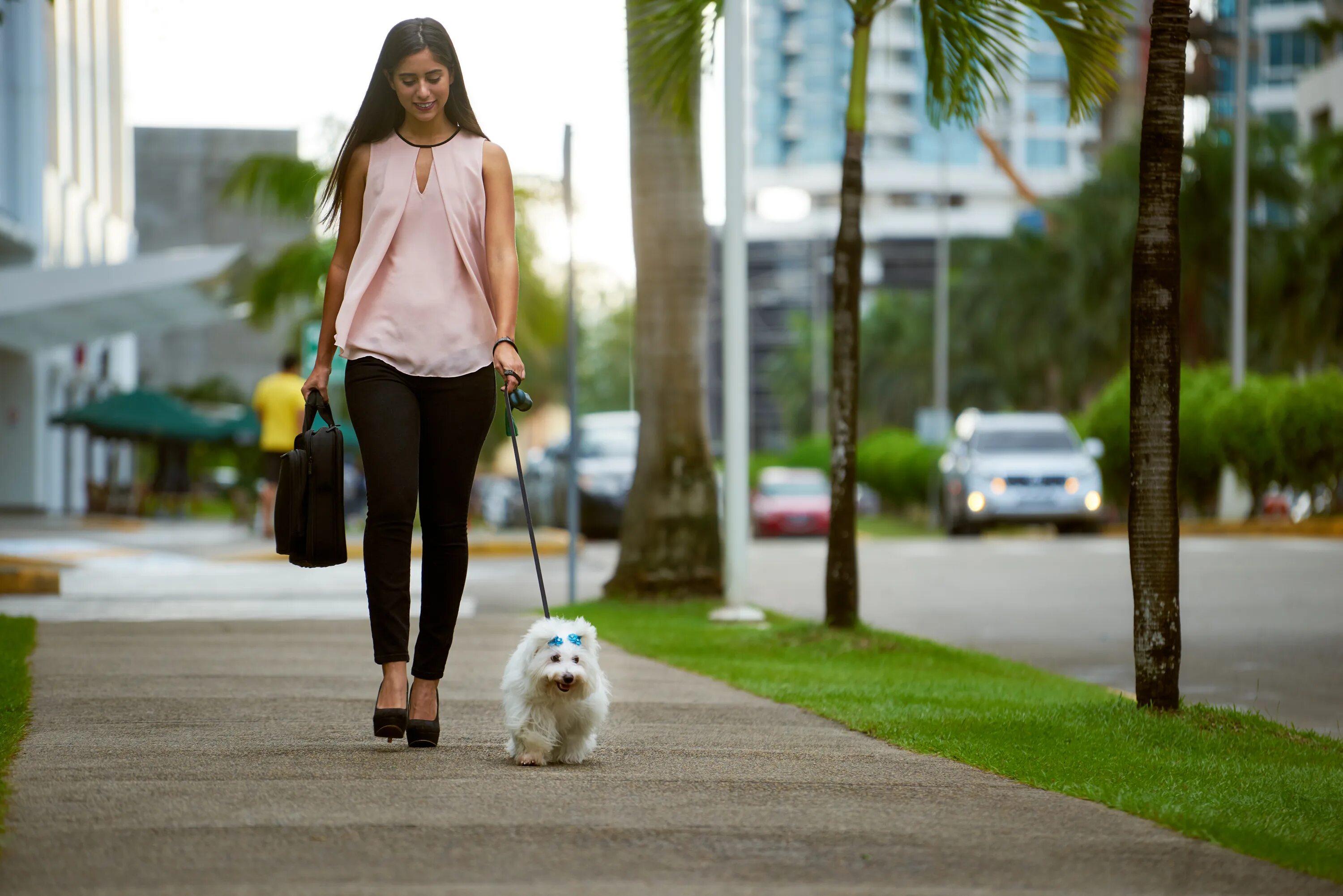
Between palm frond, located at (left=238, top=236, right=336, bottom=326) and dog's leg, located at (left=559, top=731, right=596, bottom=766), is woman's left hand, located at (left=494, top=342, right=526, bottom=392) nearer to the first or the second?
dog's leg, located at (left=559, top=731, right=596, bottom=766)

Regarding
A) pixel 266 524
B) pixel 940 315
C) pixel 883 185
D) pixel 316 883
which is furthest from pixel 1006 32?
pixel 883 185

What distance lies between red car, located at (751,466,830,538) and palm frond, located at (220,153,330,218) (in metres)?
12.4

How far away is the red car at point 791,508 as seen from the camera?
123 ft

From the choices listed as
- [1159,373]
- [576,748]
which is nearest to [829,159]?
[1159,373]

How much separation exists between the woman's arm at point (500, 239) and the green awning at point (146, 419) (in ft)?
81.6

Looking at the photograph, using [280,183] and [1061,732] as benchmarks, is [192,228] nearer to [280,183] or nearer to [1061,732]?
[280,183]

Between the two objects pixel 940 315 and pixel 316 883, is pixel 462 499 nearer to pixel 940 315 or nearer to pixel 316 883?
pixel 316 883

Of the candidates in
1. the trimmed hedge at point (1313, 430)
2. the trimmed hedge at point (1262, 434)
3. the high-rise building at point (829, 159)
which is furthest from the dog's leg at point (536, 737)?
the high-rise building at point (829, 159)

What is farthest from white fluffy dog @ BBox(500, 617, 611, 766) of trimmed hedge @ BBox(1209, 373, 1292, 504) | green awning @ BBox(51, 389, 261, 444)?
green awning @ BBox(51, 389, 261, 444)

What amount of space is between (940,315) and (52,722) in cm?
4947

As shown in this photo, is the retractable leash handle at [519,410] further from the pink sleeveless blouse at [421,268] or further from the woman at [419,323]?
the pink sleeveless blouse at [421,268]

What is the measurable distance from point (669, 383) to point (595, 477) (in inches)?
510

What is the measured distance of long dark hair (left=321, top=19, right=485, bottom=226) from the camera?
5.53 m

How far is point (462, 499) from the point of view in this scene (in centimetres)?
561
